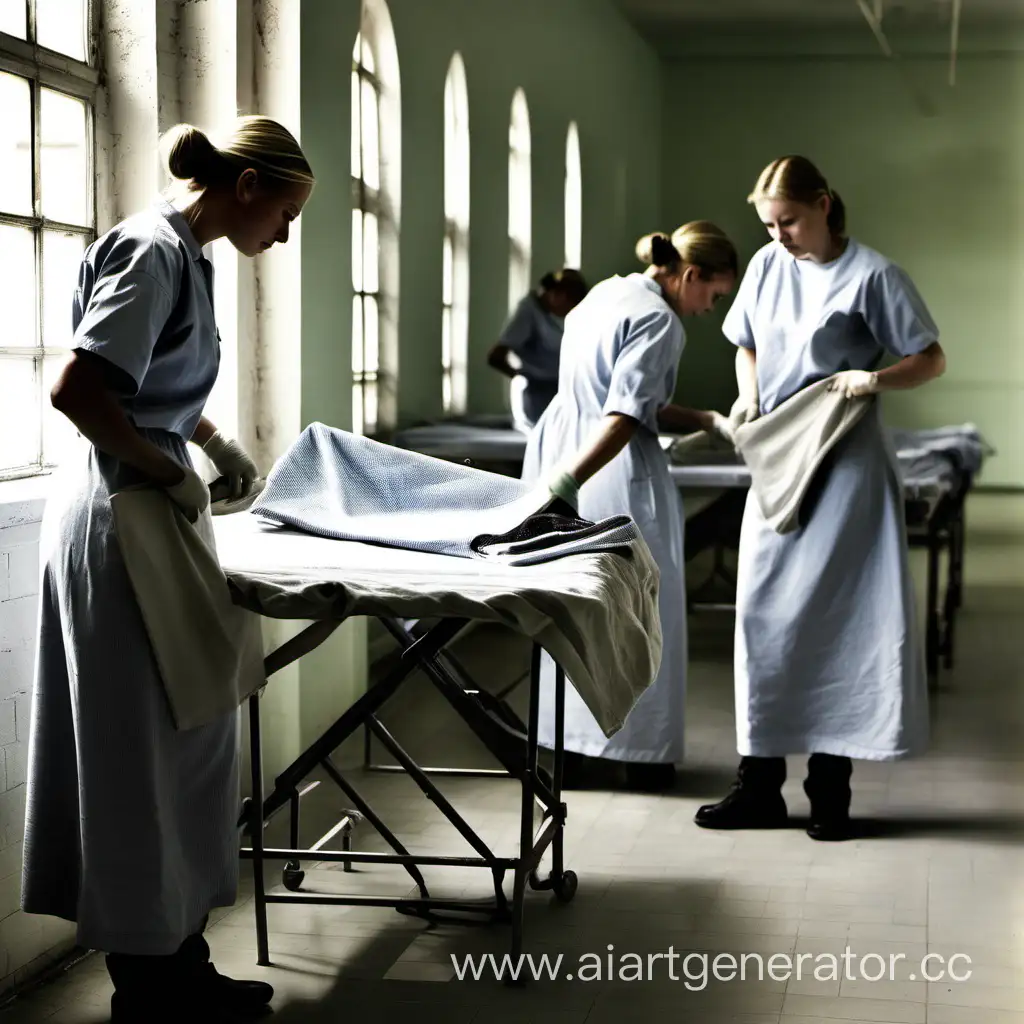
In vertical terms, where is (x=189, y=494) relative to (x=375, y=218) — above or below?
below

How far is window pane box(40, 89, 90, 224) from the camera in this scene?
3.20 meters

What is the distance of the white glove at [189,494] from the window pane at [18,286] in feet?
3.01

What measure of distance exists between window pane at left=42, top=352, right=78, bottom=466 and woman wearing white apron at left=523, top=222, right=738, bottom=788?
1.35 meters

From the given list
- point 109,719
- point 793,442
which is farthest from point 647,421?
point 109,719

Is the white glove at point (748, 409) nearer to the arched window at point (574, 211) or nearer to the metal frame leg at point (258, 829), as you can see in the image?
the metal frame leg at point (258, 829)

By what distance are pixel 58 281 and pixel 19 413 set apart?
0.34m

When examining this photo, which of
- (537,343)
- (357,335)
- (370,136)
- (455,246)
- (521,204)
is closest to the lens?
(370,136)

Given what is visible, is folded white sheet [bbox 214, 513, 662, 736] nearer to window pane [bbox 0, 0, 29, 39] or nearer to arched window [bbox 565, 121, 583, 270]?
window pane [bbox 0, 0, 29, 39]

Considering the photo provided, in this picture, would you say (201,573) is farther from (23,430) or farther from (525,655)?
(525,655)

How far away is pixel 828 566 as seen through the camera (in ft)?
12.4

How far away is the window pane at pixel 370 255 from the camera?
6.20m

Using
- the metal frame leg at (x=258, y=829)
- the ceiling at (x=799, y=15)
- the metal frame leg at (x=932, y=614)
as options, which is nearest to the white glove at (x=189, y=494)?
the metal frame leg at (x=258, y=829)

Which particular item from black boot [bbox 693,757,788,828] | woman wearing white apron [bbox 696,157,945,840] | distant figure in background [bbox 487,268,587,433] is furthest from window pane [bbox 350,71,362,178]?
black boot [bbox 693,757,788,828]

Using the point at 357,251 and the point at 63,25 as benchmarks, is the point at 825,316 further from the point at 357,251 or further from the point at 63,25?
the point at 357,251
